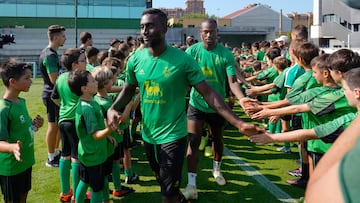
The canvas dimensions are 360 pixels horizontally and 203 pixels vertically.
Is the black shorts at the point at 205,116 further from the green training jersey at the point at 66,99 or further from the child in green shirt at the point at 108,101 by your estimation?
the green training jersey at the point at 66,99

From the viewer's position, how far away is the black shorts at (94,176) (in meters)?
4.00

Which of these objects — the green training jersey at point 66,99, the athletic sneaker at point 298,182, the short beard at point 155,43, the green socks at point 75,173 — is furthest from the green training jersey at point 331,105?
the green training jersey at point 66,99

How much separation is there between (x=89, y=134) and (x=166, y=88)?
0.97 metres

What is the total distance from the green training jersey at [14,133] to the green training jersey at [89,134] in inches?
19.3

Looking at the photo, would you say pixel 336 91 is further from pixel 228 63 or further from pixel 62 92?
pixel 62 92

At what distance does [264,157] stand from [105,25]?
44.9m

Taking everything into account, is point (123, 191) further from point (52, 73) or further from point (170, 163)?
point (52, 73)

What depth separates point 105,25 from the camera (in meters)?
49.2

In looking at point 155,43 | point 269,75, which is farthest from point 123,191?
point 269,75

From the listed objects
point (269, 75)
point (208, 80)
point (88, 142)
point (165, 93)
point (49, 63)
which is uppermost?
point (49, 63)

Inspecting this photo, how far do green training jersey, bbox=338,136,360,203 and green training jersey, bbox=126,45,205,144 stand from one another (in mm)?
2688

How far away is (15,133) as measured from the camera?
147 inches

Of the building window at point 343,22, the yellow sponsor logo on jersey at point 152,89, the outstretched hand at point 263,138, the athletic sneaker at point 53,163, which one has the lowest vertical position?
the athletic sneaker at point 53,163

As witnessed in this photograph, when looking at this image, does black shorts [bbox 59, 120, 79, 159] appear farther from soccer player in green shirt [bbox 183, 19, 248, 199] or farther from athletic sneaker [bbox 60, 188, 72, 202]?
soccer player in green shirt [bbox 183, 19, 248, 199]
